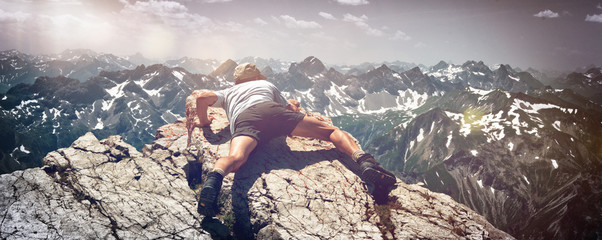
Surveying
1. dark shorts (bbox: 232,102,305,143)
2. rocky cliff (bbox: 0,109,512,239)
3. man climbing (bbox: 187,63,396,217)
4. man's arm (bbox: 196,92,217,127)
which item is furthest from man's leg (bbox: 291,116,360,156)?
man's arm (bbox: 196,92,217,127)

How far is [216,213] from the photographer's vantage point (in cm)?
871

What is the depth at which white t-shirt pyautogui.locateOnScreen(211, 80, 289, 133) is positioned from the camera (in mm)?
10016

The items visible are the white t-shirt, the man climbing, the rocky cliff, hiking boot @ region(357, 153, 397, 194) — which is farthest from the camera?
the white t-shirt

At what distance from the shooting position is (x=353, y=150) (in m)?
10.3

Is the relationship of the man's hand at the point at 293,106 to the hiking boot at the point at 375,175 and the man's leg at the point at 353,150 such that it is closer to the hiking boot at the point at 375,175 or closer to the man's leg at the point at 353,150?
the man's leg at the point at 353,150

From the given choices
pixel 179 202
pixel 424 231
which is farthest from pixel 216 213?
pixel 424 231

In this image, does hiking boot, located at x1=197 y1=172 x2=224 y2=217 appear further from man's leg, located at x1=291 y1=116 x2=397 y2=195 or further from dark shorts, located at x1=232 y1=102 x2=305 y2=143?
man's leg, located at x1=291 y1=116 x2=397 y2=195

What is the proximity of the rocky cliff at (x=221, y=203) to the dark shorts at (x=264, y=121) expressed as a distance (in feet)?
5.41

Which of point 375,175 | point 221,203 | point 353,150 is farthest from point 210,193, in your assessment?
point 375,175

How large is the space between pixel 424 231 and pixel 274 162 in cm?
608

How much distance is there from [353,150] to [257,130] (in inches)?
157

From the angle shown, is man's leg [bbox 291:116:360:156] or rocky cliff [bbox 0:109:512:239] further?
man's leg [bbox 291:116:360:156]

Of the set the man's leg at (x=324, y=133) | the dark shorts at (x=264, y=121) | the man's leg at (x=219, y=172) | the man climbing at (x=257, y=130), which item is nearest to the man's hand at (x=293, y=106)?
the man climbing at (x=257, y=130)

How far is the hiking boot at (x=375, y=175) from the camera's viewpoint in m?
9.30
